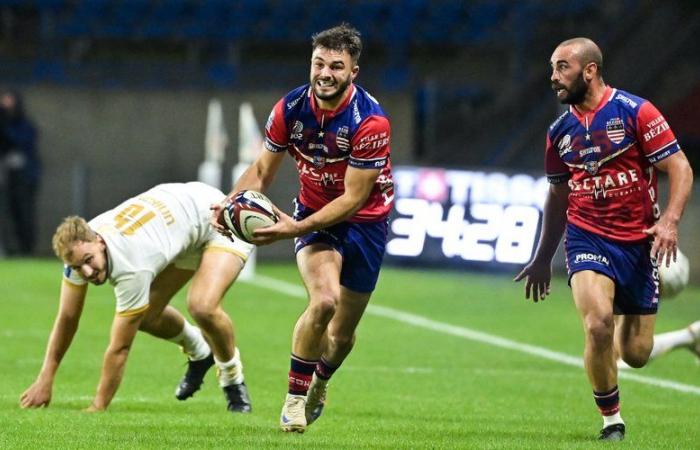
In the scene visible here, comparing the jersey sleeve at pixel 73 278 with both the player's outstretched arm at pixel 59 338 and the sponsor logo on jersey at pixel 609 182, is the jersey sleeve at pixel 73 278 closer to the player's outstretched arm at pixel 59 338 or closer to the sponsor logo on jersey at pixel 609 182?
the player's outstretched arm at pixel 59 338

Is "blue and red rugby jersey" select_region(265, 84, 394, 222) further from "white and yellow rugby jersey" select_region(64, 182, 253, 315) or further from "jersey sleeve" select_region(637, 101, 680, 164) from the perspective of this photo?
"jersey sleeve" select_region(637, 101, 680, 164)

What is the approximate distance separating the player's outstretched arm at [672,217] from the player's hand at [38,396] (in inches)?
139

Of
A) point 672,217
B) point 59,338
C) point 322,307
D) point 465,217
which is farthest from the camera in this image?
point 465,217

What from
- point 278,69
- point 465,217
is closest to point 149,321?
point 465,217

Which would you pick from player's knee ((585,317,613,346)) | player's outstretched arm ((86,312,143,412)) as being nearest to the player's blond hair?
player's outstretched arm ((86,312,143,412))

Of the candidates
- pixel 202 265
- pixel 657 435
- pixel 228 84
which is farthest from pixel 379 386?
pixel 228 84

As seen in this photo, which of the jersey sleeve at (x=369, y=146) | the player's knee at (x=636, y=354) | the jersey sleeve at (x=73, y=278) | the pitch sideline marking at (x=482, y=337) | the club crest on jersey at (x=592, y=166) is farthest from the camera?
the pitch sideline marking at (x=482, y=337)

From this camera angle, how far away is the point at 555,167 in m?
8.55

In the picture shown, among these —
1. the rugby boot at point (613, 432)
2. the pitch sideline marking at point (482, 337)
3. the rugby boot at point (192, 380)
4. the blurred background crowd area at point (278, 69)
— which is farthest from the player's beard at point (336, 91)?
the blurred background crowd area at point (278, 69)

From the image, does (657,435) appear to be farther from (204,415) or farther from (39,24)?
(39,24)

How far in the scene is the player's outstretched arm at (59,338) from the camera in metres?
8.91

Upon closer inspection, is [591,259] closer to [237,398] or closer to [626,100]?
[626,100]

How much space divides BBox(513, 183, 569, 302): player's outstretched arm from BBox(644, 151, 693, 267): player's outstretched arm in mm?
734

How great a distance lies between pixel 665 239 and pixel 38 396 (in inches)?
144
